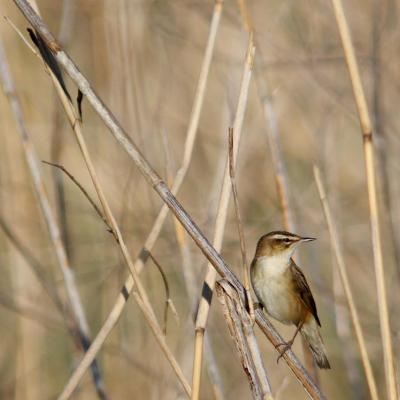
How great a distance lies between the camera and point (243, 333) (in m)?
1.91

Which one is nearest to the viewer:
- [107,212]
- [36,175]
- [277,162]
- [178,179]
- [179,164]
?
[107,212]

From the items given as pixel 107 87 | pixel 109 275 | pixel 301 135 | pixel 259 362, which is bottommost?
pixel 259 362

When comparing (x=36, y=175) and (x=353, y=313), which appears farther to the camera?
(x=36, y=175)

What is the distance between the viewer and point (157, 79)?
403cm

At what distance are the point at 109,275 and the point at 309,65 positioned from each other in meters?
1.36

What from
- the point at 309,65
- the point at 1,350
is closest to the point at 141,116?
the point at 309,65

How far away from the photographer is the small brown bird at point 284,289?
308 centimetres

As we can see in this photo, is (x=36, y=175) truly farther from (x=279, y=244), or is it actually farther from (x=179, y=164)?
(x=179, y=164)

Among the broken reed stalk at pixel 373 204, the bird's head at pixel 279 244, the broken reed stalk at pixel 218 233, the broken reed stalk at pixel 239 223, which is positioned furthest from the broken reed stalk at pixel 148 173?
the bird's head at pixel 279 244

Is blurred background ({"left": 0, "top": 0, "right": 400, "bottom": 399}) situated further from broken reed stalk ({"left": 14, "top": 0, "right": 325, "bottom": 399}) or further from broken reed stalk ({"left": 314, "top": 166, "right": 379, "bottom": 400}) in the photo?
broken reed stalk ({"left": 14, "top": 0, "right": 325, "bottom": 399})

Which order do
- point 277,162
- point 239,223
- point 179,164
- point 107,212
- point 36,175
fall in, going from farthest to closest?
point 179,164 < point 277,162 < point 36,175 < point 107,212 < point 239,223

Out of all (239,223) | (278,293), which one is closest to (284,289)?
(278,293)

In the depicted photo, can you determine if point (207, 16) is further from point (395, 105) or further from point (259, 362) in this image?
point (259, 362)

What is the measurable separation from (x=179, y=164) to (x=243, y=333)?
2044 mm
